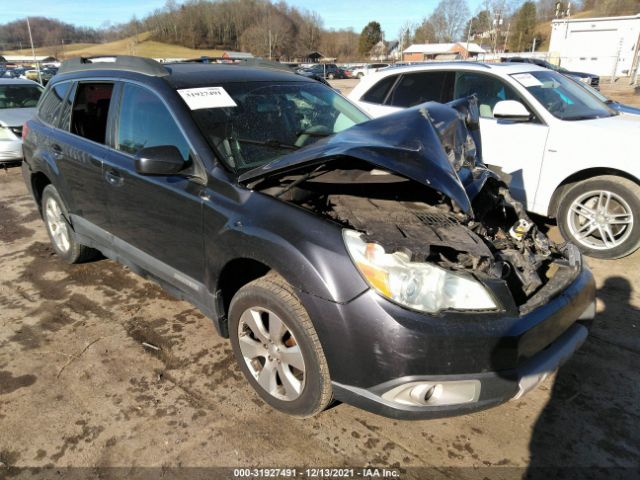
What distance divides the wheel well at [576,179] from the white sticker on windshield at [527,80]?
1140mm

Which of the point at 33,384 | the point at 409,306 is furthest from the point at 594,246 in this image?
the point at 33,384

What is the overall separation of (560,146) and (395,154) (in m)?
3.13

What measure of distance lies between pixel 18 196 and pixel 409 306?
24.4 feet

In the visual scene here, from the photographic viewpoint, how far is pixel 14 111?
955 cm

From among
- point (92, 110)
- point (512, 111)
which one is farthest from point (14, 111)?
point (512, 111)

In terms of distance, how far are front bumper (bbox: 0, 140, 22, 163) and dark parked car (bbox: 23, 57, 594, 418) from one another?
6.30 metres

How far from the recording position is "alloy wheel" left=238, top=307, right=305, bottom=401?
7.75ft

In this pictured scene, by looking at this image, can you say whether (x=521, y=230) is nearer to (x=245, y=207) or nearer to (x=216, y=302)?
(x=245, y=207)

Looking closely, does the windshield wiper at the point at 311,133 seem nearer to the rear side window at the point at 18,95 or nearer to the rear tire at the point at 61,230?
the rear tire at the point at 61,230

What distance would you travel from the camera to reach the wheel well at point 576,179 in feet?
14.3

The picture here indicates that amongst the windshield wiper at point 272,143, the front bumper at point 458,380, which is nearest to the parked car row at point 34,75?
the windshield wiper at point 272,143

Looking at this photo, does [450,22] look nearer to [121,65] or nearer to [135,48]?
[135,48]

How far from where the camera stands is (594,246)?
179 inches

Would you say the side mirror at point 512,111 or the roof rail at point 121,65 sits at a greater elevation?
the roof rail at point 121,65
